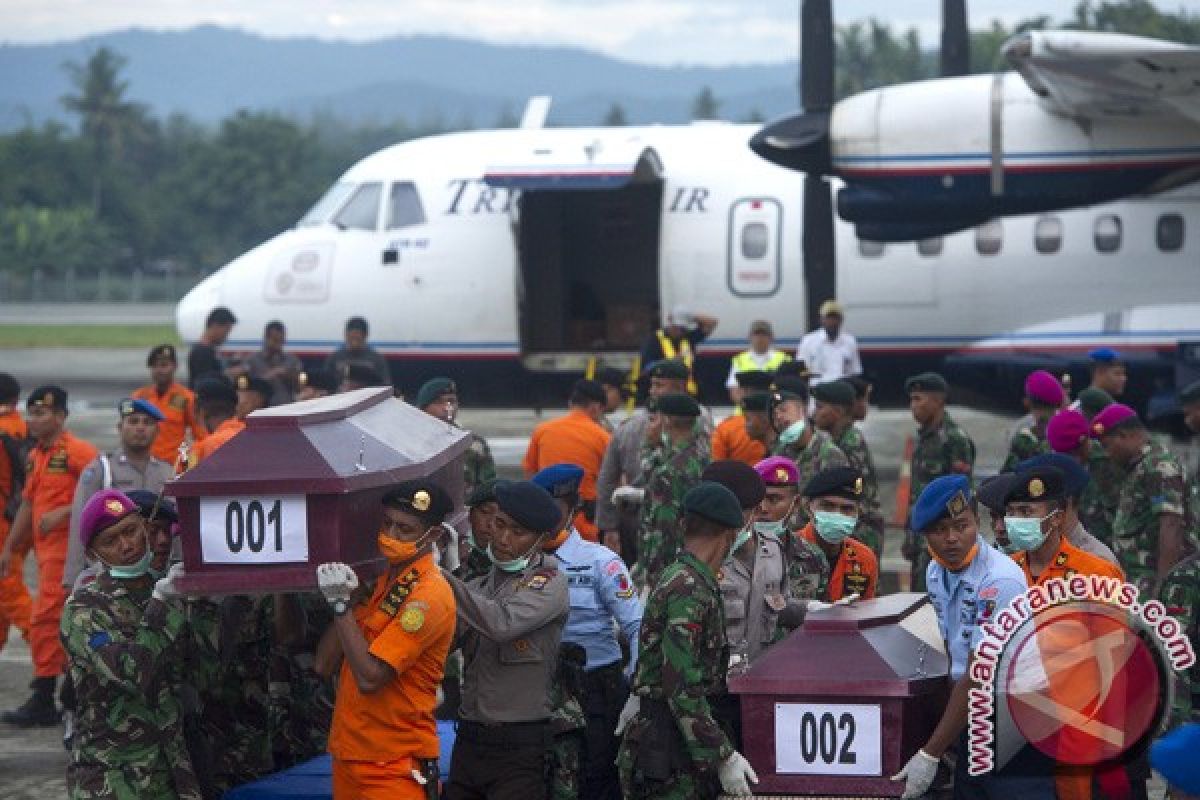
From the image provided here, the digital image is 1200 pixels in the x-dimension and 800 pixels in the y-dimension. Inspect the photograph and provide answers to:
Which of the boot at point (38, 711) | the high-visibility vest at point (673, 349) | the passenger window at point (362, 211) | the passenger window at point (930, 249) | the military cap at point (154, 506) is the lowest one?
the boot at point (38, 711)

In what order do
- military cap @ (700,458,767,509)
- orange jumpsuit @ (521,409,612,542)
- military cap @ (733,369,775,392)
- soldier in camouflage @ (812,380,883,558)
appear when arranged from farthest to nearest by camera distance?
military cap @ (733,369,775,392) < orange jumpsuit @ (521,409,612,542) < soldier in camouflage @ (812,380,883,558) < military cap @ (700,458,767,509)

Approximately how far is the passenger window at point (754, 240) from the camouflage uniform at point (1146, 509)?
836 centimetres

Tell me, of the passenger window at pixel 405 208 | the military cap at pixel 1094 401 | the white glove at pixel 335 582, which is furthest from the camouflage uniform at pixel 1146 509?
the passenger window at pixel 405 208

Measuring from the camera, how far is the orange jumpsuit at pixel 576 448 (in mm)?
11281

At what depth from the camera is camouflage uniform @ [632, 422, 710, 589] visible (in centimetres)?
1011

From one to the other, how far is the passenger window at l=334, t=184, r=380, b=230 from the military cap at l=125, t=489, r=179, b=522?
11807 mm

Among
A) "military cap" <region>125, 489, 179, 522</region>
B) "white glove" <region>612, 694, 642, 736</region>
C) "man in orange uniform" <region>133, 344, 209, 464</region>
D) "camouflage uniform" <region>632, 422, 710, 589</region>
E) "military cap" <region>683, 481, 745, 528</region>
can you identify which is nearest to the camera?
"military cap" <region>683, 481, 745, 528</region>

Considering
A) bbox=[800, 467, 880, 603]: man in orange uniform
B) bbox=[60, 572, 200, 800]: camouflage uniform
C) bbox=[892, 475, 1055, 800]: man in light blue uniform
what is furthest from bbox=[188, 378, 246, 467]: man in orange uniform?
bbox=[892, 475, 1055, 800]: man in light blue uniform

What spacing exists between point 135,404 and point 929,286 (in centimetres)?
955

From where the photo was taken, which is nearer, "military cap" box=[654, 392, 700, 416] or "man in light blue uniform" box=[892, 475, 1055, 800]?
"man in light blue uniform" box=[892, 475, 1055, 800]

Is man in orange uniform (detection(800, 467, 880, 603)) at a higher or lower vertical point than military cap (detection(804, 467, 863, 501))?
lower

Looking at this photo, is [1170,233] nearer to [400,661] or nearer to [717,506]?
[717,506]

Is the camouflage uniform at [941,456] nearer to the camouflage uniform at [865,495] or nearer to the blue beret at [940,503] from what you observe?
the camouflage uniform at [865,495]

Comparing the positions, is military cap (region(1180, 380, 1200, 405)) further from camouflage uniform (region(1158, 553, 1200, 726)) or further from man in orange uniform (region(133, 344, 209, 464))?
man in orange uniform (region(133, 344, 209, 464))
